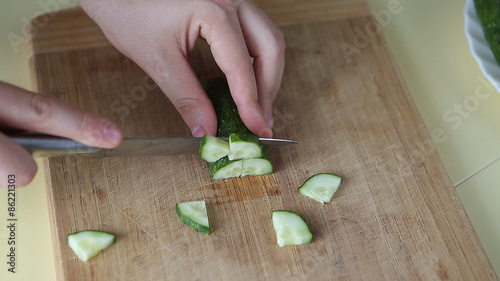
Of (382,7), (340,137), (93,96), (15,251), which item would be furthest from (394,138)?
(15,251)

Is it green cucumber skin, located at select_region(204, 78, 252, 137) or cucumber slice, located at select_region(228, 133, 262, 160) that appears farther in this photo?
green cucumber skin, located at select_region(204, 78, 252, 137)

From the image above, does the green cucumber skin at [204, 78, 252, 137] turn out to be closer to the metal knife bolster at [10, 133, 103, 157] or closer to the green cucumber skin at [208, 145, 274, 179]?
the green cucumber skin at [208, 145, 274, 179]

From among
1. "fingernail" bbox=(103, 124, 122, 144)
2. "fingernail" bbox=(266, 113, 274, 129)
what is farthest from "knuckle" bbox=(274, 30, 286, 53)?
"fingernail" bbox=(103, 124, 122, 144)

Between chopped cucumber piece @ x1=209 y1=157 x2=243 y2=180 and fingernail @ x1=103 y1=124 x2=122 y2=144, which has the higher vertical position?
fingernail @ x1=103 y1=124 x2=122 y2=144

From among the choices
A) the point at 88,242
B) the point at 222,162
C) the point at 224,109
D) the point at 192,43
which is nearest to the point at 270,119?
the point at 224,109

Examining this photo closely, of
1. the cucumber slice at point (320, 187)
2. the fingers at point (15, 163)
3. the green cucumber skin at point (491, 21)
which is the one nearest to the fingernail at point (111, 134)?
the fingers at point (15, 163)

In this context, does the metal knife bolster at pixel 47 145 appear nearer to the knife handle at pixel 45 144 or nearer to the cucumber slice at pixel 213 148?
the knife handle at pixel 45 144

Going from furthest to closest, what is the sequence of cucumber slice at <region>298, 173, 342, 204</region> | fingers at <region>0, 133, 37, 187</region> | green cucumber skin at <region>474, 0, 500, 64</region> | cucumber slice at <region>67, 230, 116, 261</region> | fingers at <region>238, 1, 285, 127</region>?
green cucumber skin at <region>474, 0, 500, 64</region> < fingers at <region>238, 1, 285, 127</region> < cucumber slice at <region>298, 173, 342, 204</region> < cucumber slice at <region>67, 230, 116, 261</region> < fingers at <region>0, 133, 37, 187</region>
